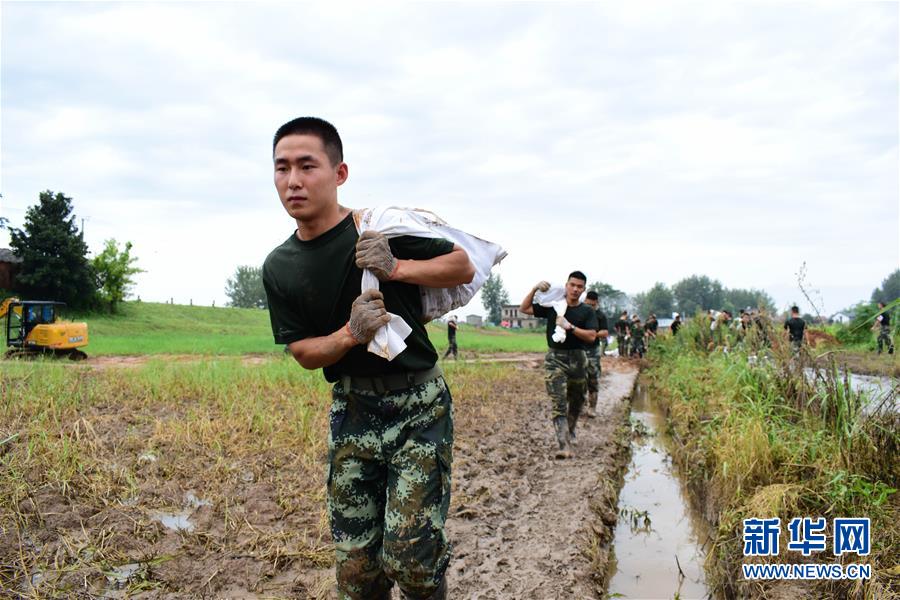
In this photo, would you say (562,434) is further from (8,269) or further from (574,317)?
(8,269)

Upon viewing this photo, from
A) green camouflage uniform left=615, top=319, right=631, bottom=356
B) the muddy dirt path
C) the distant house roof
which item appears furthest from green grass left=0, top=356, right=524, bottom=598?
the distant house roof

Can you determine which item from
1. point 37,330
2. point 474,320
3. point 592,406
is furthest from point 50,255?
point 474,320

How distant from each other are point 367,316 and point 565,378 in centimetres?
500

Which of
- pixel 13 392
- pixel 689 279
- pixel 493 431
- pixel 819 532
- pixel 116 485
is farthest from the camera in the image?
pixel 689 279

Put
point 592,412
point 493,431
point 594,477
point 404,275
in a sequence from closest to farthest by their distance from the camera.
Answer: point 404,275 < point 594,477 < point 493,431 < point 592,412

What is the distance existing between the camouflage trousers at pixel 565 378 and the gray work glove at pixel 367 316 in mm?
4804

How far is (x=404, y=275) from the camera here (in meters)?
2.30

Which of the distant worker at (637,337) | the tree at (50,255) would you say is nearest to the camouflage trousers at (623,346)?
the distant worker at (637,337)

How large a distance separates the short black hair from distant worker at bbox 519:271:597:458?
451 cm

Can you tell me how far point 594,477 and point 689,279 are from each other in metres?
103

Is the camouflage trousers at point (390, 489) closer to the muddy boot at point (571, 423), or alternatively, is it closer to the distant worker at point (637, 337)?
the muddy boot at point (571, 423)

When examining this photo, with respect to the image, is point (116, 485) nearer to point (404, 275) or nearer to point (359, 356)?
point (359, 356)

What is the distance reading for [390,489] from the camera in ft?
7.77

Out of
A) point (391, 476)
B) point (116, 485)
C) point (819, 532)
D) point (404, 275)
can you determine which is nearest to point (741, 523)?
point (819, 532)
